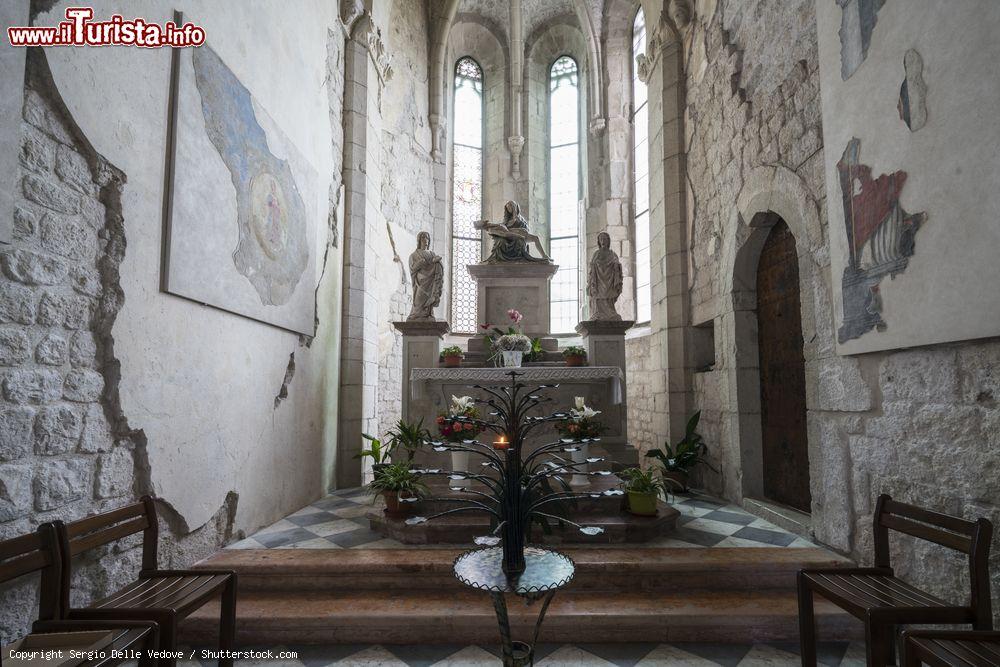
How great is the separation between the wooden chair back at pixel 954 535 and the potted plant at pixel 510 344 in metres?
3.57

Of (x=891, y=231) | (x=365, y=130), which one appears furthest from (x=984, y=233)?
(x=365, y=130)

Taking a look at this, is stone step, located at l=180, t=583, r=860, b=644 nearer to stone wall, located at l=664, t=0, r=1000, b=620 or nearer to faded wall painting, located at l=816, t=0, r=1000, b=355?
stone wall, located at l=664, t=0, r=1000, b=620

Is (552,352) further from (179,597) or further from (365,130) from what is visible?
(179,597)

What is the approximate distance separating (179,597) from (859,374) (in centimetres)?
381

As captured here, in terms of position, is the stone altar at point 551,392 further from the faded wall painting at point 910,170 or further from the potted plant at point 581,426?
the faded wall painting at point 910,170

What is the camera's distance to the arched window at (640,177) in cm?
866

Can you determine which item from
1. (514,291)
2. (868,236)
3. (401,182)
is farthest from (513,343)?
(401,182)

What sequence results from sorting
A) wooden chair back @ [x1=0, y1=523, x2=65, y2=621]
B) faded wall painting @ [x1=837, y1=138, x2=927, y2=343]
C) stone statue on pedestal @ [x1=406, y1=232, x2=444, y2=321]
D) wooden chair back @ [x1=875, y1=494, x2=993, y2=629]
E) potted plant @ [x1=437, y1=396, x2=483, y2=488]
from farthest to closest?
stone statue on pedestal @ [x1=406, y1=232, x2=444, y2=321] → potted plant @ [x1=437, y1=396, x2=483, y2=488] → faded wall painting @ [x1=837, y1=138, x2=927, y2=343] → wooden chair back @ [x1=875, y1=494, x2=993, y2=629] → wooden chair back @ [x1=0, y1=523, x2=65, y2=621]

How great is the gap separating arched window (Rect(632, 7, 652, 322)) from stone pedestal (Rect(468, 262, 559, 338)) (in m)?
2.73

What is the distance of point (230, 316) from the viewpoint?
3568 mm

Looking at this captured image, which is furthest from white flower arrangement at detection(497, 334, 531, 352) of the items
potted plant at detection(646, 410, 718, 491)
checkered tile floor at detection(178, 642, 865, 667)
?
checkered tile floor at detection(178, 642, 865, 667)

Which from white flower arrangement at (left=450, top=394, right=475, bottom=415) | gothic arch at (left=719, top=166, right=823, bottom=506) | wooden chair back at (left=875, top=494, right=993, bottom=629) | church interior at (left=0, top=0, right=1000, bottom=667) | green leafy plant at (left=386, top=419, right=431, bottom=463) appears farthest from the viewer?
green leafy plant at (left=386, top=419, right=431, bottom=463)

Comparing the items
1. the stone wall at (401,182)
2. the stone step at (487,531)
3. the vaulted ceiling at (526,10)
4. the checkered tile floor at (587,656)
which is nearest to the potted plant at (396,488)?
the stone step at (487,531)

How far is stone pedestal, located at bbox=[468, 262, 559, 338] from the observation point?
6.46 metres
